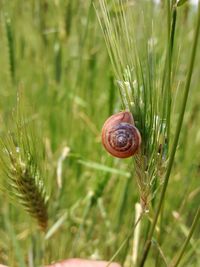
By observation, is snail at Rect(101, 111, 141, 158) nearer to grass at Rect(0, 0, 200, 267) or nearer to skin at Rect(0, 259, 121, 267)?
grass at Rect(0, 0, 200, 267)

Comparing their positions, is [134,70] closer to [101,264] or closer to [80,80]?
[101,264]

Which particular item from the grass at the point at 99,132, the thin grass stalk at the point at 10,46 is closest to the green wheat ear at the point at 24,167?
the grass at the point at 99,132

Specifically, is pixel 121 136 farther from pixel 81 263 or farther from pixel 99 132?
pixel 99 132

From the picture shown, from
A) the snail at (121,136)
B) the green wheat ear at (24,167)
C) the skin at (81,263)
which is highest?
the snail at (121,136)

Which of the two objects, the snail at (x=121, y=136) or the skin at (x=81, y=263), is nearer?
the snail at (x=121, y=136)

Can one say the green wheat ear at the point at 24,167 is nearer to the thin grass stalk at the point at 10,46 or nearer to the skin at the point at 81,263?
the skin at the point at 81,263

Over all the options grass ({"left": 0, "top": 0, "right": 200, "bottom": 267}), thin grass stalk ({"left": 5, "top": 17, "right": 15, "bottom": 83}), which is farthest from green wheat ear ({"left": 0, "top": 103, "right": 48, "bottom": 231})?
thin grass stalk ({"left": 5, "top": 17, "right": 15, "bottom": 83})
